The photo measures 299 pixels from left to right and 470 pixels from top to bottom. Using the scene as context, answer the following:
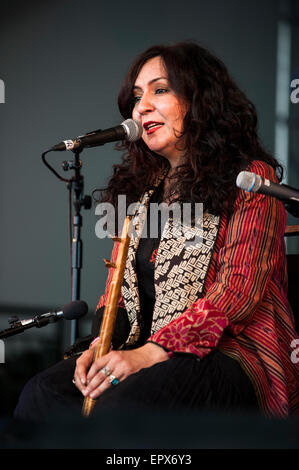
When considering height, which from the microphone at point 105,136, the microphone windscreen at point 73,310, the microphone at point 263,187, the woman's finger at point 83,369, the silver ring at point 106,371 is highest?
the microphone at point 105,136

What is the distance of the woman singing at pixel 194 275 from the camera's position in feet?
3.76

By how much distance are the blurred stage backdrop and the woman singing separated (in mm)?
1956

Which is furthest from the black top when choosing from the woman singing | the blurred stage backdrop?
the blurred stage backdrop

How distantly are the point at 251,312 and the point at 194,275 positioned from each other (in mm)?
196

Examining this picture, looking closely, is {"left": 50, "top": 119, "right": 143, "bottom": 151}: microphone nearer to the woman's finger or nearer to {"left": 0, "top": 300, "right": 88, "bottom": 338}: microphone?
{"left": 0, "top": 300, "right": 88, "bottom": 338}: microphone

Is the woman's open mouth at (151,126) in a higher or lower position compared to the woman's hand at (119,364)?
higher

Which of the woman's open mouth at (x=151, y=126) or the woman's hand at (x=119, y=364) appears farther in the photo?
the woman's open mouth at (x=151, y=126)

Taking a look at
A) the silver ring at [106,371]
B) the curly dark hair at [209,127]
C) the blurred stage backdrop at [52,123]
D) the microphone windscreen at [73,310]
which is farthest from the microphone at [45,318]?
the blurred stage backdrop at [52,123]

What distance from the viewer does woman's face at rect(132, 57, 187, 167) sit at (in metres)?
1.54

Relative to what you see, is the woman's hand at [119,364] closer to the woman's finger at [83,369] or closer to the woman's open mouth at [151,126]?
the woman's finger at [83,369]

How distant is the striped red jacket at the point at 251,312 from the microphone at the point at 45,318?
0.27 m

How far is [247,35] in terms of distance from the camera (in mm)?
3346

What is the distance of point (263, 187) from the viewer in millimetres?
757
